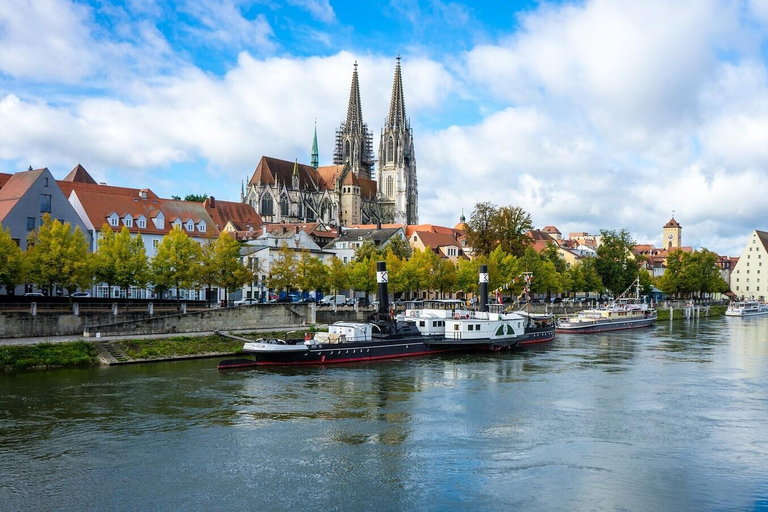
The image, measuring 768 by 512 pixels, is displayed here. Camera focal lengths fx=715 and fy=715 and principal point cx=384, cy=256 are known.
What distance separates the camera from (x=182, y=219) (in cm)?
8150

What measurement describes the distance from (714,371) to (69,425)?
40.1 m

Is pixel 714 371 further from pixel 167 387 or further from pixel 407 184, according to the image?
pixel 407 184

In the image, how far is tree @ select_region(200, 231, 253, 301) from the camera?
65.1 metres

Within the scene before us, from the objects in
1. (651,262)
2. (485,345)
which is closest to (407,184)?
(651,262)

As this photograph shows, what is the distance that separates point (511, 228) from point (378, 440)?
8362 centimetres

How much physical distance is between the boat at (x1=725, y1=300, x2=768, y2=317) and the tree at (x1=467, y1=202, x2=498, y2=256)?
50481 millimetres

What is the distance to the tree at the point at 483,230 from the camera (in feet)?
360

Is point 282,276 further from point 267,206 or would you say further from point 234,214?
point 267,206

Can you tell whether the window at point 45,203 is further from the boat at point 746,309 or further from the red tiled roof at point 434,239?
the boat at point 746,309

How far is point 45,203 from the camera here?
62.6 m

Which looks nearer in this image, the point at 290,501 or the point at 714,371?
the point at 290,501

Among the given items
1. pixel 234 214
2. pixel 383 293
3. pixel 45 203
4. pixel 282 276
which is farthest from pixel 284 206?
pixel 383 293

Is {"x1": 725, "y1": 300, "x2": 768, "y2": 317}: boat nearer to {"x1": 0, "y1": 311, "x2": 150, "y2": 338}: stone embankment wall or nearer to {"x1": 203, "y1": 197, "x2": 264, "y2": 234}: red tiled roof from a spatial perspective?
{"x1": 203, "y1": 197, "x2": 264, "y2": 234}: red tiled roof

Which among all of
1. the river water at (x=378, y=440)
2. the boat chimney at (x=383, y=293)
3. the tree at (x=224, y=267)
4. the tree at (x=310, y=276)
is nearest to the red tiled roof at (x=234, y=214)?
the tree at (x=310, y=276)
